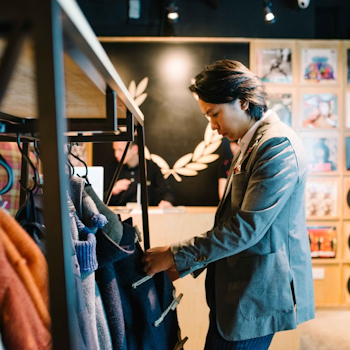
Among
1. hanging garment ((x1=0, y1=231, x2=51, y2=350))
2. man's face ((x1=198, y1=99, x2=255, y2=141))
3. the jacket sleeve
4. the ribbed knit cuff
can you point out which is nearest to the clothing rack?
hanging garment ((x1=0, y1=231, x2=51, y2=350))

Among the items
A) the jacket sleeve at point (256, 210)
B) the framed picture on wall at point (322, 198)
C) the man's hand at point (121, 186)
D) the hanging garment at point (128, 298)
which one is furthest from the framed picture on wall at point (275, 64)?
the hanging garment at point (128, 298)

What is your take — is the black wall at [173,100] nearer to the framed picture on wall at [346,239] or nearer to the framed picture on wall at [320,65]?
the framed picture on wall at [320,65]

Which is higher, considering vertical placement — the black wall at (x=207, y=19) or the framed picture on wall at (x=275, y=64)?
the black wall at (x=207, y=19)

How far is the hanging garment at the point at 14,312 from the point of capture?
1.31 feet

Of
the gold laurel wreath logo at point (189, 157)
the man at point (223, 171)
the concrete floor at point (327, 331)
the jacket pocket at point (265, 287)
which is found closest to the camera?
the jacket pocket at point (265, 287)

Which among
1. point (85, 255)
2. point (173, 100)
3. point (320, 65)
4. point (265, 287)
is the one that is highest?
point (320, 65)

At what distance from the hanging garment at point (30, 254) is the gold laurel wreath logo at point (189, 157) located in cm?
334

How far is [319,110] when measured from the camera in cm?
345

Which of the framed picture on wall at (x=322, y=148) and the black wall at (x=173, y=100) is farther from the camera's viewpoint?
the black wall at (x=173, y=100)

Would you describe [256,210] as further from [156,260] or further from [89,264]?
[89,264]

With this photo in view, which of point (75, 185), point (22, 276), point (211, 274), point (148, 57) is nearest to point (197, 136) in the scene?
point (148, 57)

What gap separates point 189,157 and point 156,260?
286cm

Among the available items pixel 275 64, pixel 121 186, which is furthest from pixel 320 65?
pixel 121 186

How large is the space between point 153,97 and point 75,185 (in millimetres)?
3067
